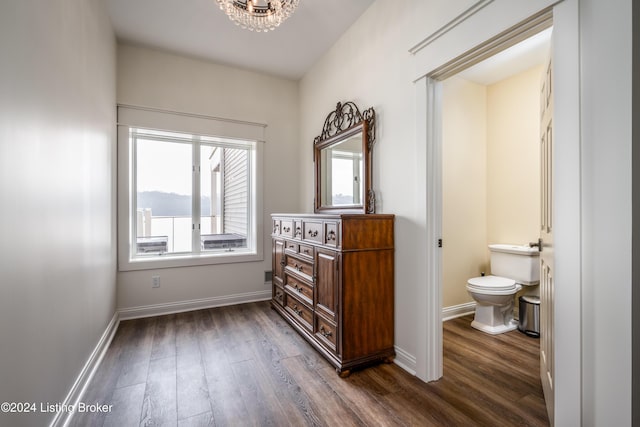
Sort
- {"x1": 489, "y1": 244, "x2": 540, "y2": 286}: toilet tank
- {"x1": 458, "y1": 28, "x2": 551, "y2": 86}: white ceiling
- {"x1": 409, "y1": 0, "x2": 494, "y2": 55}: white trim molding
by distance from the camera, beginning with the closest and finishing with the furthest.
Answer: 1. {"x1": 409, "y1": 0, "x2": 494, "y2": 55}: white trim molding
2. {"x1": 458, "y1": 28, "x2": 551, "y2": 86}: white ceiling
3. {"x1": 489, "y1": 244, "x2": 540, "y2": 286}: toilet tank

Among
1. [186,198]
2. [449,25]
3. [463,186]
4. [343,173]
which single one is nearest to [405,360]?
[343,173]

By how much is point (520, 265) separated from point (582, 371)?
191cm

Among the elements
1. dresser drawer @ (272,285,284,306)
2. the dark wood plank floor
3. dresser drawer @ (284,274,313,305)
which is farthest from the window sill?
dresser drawer @ (284,274,313,305)

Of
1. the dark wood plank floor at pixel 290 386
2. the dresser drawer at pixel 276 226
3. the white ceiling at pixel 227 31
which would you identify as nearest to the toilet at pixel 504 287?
the dark wood plank floor at pixel 290 386

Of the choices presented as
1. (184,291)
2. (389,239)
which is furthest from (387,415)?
(184,291)

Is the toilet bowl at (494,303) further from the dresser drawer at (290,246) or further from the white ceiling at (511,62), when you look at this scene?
the white ceiling at (511,62)

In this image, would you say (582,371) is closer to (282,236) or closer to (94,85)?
(282,236)

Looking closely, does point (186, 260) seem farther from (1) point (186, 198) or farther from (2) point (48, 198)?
(2) point (48, 198)

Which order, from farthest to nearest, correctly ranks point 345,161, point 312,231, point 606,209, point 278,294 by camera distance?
point 278,294 < point 345,161 < point 312,231 < point 606,209

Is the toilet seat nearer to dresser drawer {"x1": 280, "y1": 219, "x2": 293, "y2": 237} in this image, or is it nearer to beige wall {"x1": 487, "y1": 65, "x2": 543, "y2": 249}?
beige wall {"x1": 487, "y1": 65, "x2": 543, "y2": 249}

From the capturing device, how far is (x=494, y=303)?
8.57ft

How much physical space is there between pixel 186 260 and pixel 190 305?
0.51 metres

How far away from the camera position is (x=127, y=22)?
2.69 metres

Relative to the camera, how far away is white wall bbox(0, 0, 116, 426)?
1057 millimetres
